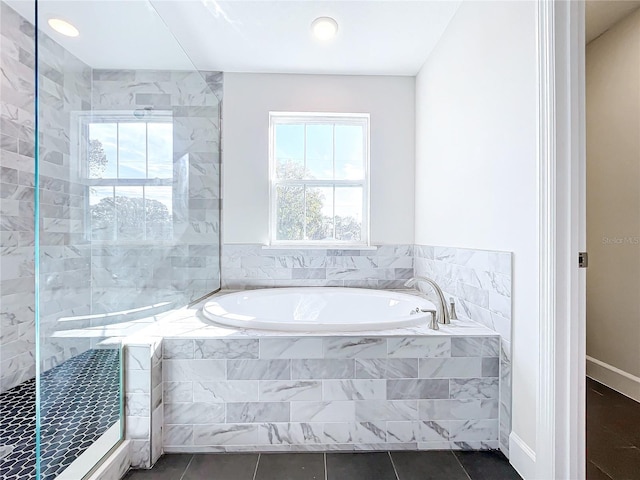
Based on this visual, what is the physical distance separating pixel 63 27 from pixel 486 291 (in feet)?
7.22

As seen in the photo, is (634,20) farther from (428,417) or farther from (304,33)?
(428,417)

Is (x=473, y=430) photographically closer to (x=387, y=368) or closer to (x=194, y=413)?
(x=387, y=368)

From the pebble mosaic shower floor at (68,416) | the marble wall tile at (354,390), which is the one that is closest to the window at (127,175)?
the pebble mosaic shower floor at (68,416)

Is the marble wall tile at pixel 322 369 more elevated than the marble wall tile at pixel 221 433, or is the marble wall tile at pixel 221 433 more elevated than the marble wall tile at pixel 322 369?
the marble wall tile at pixel 322 369

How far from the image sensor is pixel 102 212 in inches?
61.1

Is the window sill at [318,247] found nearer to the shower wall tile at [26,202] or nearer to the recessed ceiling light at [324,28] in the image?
the shower wall tile at [26,202]

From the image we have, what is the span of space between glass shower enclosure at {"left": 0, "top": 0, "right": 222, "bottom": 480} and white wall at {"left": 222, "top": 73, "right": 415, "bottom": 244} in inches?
16.5

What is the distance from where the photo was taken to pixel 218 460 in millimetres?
1455

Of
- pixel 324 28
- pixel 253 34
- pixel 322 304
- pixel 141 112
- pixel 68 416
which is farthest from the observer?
pixel 322 304

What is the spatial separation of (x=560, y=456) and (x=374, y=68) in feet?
8.84

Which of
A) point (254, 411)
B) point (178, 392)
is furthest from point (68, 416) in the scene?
point (254, 411)

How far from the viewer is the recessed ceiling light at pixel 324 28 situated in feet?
6.83

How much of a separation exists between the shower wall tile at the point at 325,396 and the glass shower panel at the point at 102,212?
0.22 metres

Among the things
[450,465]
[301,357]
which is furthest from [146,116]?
[450,465]
